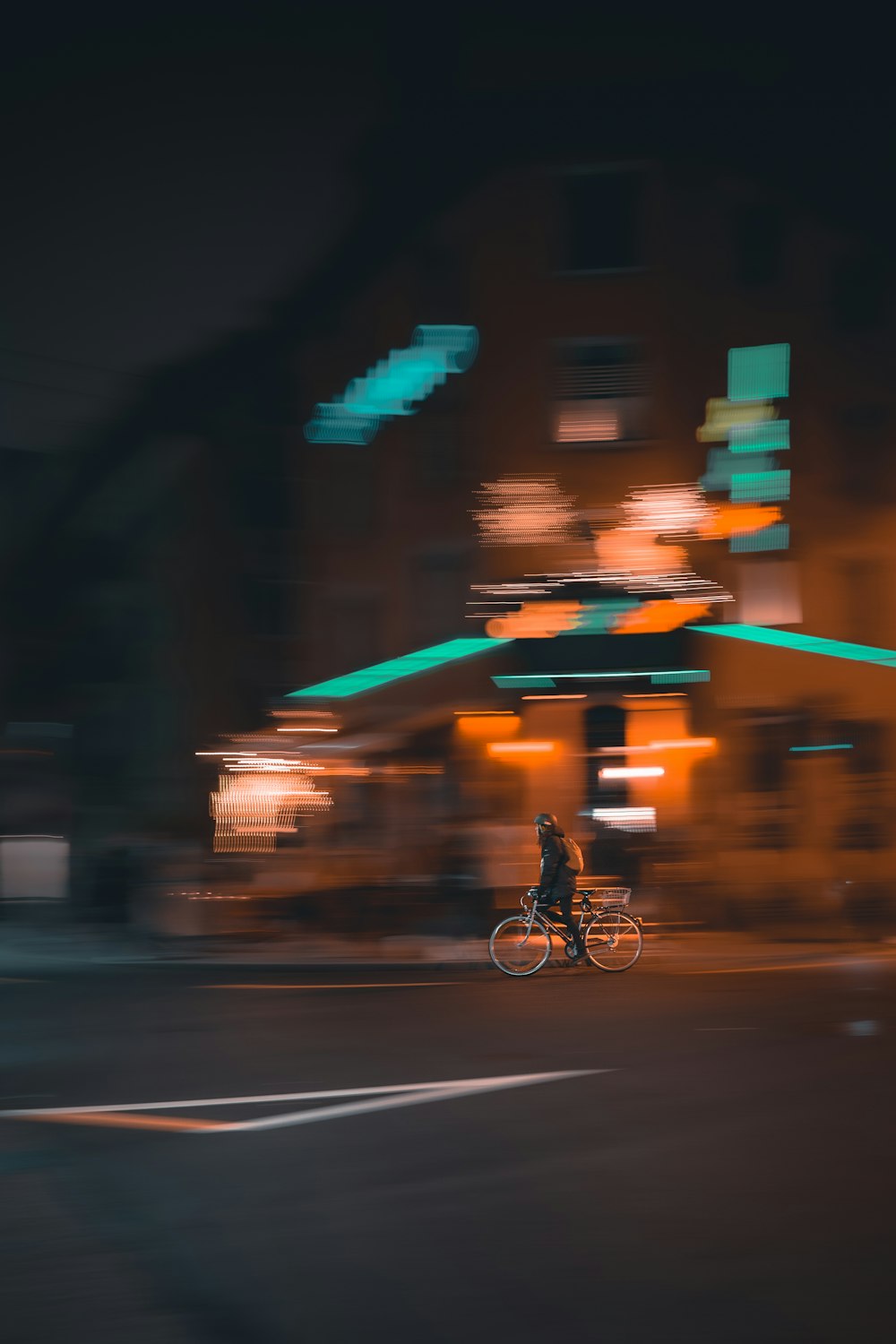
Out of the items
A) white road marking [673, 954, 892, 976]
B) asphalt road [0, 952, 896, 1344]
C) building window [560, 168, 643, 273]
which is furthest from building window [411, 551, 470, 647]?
asphalt road [0, 952, 896, 1344]

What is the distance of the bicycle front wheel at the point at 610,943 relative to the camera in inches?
651

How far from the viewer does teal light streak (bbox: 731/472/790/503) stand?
24.5 m

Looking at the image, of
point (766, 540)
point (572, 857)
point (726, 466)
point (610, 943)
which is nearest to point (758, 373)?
point (726, 466)

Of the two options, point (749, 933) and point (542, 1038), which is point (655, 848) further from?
point (542, 1038)

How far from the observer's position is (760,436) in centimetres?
2459

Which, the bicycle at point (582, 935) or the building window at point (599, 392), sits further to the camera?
the building window at point (599, 392)

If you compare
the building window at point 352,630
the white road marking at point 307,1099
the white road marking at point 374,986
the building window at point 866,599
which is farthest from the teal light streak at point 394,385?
the white road marking at point 307,1099

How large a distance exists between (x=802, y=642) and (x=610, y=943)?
8574 millimetres

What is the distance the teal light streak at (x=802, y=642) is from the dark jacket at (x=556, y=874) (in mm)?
7784

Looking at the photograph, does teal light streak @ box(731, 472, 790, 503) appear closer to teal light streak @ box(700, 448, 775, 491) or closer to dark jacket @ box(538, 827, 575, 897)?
teal light streak @ box(700, 448, 775, 491)

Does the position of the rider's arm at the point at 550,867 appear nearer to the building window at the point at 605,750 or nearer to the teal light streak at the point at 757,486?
the building window at the point at 605,750

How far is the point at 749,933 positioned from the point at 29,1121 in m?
13.1

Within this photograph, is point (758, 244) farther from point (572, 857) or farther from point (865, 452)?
point (572, 857)

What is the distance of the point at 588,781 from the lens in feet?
79.6
